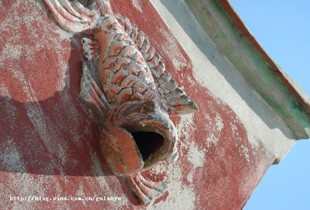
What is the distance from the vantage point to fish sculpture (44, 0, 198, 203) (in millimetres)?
3162

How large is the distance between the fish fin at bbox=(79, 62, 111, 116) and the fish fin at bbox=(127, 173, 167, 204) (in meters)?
0.35

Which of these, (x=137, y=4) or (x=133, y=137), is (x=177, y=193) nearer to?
(x=133, y=137)

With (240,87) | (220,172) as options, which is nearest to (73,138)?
(220,172)

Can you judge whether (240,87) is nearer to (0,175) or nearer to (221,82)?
(221,82)

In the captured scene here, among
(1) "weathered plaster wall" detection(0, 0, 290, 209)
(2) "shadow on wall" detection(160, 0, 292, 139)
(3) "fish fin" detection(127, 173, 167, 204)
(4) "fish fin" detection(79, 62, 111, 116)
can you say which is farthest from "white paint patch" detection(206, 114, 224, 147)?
(4) "fish fin" detection(79, 62, 111, 116)

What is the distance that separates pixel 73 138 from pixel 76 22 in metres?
0.56

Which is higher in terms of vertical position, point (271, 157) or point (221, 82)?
point (221, 82)

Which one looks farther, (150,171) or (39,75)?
(150,171)

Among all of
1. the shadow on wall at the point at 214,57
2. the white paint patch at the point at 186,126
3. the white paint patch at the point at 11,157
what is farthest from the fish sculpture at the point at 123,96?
the shadow on wall at the point at 214,57

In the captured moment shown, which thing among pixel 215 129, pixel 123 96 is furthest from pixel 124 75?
pixel 215 129

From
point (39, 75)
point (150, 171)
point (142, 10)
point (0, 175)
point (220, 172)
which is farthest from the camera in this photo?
point (220, 172)

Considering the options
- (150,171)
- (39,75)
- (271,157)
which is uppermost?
(39,75)

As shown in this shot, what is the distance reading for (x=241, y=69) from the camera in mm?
4379

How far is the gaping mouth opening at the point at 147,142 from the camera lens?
3.21 metres
